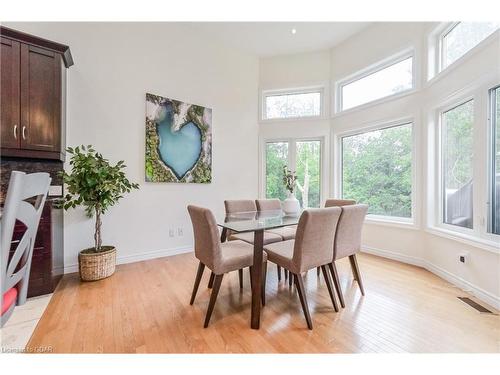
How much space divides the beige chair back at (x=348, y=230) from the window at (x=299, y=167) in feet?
6.60

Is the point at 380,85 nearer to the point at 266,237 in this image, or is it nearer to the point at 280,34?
the point at 280,34

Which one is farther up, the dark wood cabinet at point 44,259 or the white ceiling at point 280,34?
the white ceiling at point 280,34

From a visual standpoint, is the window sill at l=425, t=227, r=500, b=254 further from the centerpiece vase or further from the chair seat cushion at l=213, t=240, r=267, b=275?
the chair seat cushion at l=213, t=240, r=267, b=275

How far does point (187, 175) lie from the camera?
3.56 metres

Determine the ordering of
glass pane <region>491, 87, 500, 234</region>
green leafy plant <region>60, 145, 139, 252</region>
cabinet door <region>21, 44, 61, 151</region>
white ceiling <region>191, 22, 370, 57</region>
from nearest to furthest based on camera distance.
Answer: glass pane <region>491, 87, 500, 234</region> < cabinet door <region>21, 44, 61, 151</region> < green leafy plant <region>60, 145, 139, 252</region> < white ceiling <region>191, 22, 370, 57</region>

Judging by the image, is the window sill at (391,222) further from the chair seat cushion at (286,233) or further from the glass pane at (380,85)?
the glass pane at (380,85)

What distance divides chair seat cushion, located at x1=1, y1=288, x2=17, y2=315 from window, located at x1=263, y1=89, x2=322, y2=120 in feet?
13.4

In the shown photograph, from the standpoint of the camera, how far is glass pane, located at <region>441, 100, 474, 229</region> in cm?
242

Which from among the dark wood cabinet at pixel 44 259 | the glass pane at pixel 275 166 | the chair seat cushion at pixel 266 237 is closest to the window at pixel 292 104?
the glass pane at pixel 275 166

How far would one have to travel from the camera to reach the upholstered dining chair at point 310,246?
1680 mm

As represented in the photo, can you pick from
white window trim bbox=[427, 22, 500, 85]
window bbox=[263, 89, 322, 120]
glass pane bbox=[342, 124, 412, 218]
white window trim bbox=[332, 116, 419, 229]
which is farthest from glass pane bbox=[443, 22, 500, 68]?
window bbox=[263, 89, 322, 120]

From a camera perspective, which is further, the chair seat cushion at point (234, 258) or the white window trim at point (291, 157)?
the white window trim at point (291, 157)
